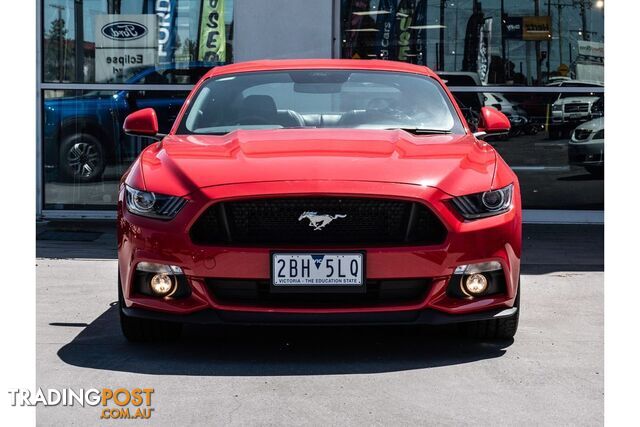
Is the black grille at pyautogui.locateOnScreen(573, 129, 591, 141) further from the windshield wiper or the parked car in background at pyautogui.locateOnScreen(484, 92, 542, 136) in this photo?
the windshield wiper

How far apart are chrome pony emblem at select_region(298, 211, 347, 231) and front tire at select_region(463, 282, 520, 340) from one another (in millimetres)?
1026

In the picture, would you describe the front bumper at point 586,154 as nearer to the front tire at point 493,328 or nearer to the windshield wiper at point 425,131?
the windshield wiper at point 425,131

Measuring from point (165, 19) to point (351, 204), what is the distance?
7.23 m

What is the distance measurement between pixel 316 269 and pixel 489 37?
7159 millimetres

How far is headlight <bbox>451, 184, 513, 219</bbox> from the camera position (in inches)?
216

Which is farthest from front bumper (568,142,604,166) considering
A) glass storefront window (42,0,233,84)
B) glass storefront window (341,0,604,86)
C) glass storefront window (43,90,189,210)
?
glass storefront window (43,90,189,210)

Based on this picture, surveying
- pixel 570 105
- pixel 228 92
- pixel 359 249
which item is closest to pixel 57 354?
pixel 359 249

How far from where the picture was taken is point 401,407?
15.4 ft

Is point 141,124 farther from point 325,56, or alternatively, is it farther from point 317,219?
point 325,56

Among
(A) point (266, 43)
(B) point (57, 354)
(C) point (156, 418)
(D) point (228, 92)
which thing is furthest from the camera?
(A) point (266, 43)

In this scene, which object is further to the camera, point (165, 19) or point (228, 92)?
point (165, 19)

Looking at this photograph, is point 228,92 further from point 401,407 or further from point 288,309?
point 401,407

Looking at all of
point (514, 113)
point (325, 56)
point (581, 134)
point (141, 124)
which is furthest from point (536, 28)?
point (141, 124)

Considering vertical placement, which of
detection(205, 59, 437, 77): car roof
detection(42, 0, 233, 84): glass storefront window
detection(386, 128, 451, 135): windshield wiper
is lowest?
detection(386, 128, 451, 135): windshield wiper
